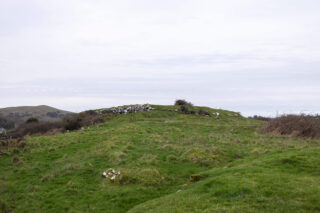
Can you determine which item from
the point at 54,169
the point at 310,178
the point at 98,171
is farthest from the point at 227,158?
the point at 54,169

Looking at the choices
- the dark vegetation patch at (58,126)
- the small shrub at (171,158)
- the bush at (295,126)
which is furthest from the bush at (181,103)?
the small shrub at (171,158)

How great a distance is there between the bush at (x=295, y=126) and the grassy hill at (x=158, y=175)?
3.00 meters

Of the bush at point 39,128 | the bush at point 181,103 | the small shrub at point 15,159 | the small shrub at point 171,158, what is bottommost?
the small shrub at point 15,159

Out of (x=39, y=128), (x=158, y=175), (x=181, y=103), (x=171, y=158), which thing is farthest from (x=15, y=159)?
(x=181, y=103)

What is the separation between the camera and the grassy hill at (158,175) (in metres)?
9.22

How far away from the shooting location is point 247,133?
93.8ft

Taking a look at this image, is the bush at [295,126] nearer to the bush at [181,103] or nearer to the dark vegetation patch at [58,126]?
the dark vegetation patch at [58,126]

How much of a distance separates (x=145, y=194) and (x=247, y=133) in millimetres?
18877

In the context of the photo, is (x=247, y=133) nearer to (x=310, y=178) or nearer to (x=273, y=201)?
(x=310, y=178)

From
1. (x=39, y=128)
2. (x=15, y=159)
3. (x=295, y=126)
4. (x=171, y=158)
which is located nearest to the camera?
(x=171, y=158)

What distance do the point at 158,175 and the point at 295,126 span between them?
62.2 ft

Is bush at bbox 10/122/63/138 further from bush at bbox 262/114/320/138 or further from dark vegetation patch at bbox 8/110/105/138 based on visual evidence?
bush at bbox 262/114/320/138

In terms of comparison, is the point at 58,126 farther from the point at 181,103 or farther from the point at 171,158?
the point at 181,103

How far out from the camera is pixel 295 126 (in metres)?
27.0
